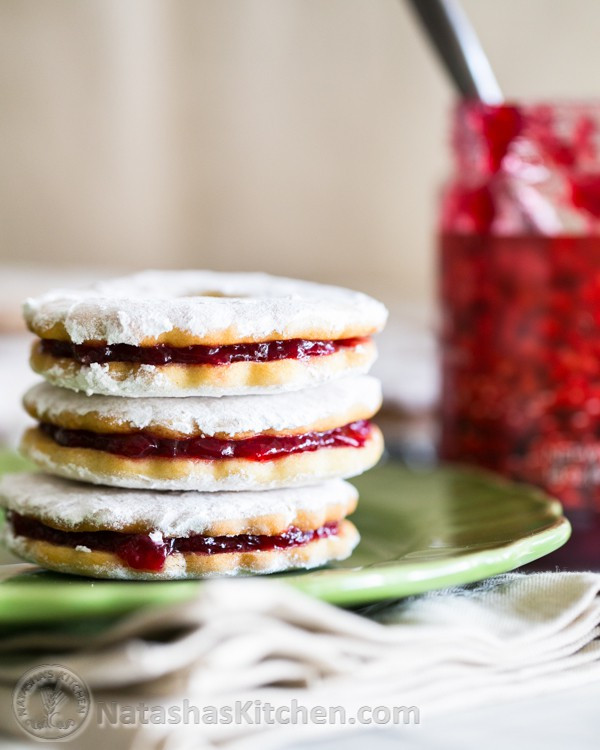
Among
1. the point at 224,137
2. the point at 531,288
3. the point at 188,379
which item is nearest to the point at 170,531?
the point at 188,379

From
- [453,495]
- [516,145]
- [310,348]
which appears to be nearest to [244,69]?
[516,145]

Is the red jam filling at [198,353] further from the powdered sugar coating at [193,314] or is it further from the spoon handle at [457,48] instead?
the spoon handle at [457,48]

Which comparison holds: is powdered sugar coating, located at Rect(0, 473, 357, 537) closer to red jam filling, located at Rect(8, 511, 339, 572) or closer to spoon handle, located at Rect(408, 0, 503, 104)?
red jam filling, located at Rect(8, 511, 339, 572)

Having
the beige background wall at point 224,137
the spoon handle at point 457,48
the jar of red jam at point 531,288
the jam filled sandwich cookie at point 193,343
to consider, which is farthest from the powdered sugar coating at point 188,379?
the beige background wall at point 224,137

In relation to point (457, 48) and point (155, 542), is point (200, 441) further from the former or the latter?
point (457, 48)

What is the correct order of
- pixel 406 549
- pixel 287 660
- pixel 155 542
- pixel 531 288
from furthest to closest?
pixel 531 288
pixel 406 549
pixel 155 542
pixel 287 660
